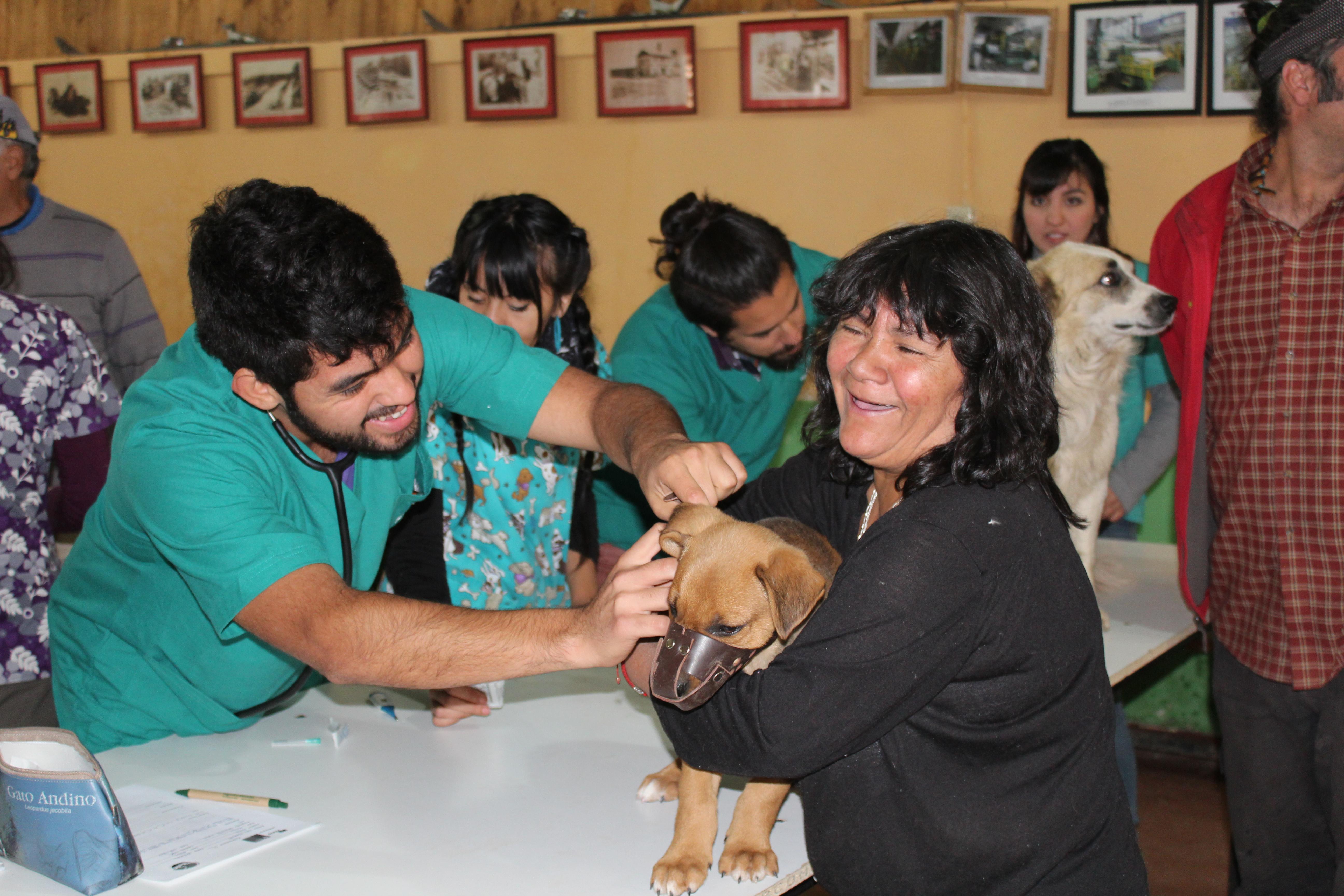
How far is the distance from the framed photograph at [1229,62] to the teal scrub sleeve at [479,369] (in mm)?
3256

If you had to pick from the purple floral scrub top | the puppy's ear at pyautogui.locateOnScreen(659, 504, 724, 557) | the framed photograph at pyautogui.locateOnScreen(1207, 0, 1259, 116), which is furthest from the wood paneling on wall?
the puppy's ear at pyautogui.locateOnScreen(659, 504, 724, 557)

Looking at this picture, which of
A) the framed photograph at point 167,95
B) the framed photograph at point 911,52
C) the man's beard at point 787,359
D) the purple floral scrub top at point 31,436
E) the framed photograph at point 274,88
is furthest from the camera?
the framed photograph at point 167,95

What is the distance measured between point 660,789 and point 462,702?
0.58 m

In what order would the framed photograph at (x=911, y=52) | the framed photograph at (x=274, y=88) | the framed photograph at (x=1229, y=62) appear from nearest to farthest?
the framed photograph at (x=1229, y=62) → the framed photograph at (x=911, y=52) → the framed photograph at (x=274, y=88)

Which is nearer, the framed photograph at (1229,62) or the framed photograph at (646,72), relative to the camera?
the framed photograph at (1229,62)

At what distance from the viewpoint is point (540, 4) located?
5188 mm

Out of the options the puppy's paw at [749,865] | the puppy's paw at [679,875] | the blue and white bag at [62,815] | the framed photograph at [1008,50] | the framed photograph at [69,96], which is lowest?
the puppy's paw at [749,865]

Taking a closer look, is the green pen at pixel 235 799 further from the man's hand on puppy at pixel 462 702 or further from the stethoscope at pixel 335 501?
the man's hand on puppy at pixel 462 702

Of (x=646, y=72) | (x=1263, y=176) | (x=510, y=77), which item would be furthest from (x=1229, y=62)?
(x=510, y=77)

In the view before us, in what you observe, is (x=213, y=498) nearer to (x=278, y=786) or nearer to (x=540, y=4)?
(x=278, y=786)

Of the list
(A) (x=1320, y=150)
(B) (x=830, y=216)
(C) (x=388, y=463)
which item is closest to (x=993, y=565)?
(C) (x=388, y=463)

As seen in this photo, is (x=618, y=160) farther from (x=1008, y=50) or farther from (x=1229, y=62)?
(x=1229, y=62)

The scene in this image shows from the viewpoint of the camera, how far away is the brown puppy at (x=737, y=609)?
5.23 ft

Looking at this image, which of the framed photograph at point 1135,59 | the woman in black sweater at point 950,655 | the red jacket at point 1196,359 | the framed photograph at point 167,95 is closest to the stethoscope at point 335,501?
the woman in black sweater at point 950,655
